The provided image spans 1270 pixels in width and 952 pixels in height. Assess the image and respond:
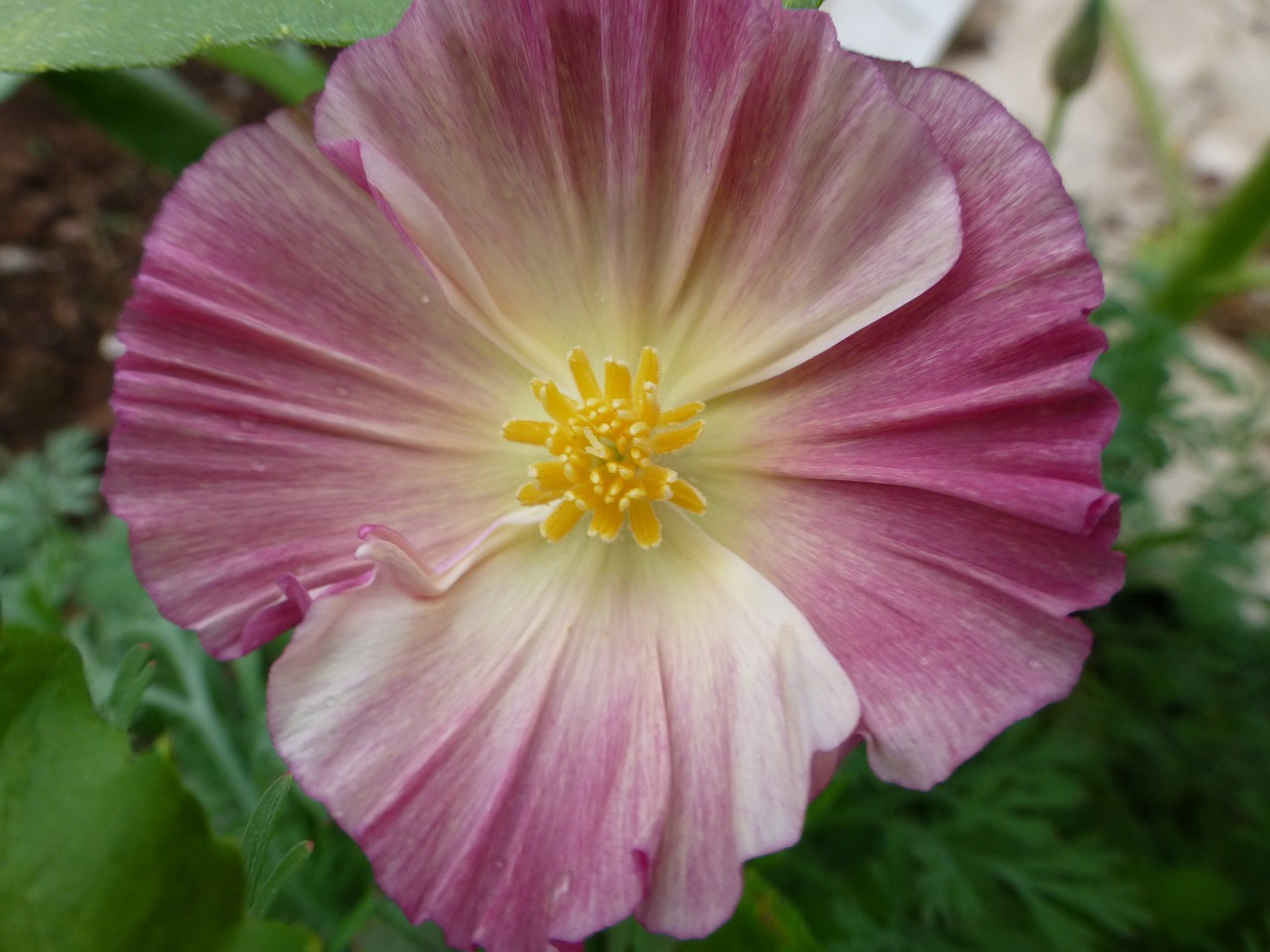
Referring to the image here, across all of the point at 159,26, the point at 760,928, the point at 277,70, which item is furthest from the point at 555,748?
the point at 277,70

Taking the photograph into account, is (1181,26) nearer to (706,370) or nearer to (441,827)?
(706,370)

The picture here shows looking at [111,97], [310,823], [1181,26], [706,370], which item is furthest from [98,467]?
[1181,26]

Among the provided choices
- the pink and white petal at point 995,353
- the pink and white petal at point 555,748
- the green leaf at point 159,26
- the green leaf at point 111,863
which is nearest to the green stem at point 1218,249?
the pink and white petal at point 995,353

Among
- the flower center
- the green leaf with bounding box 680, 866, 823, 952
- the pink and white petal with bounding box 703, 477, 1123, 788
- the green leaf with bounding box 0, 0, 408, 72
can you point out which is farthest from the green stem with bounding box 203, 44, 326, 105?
the green leaf with bounding box 680, 866, 823, 952

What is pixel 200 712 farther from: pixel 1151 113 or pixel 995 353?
pixel 1151 113

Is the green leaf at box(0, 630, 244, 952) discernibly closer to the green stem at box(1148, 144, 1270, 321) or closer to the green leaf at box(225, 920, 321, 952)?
the green leaf at box(225, 920, 321, 952)
